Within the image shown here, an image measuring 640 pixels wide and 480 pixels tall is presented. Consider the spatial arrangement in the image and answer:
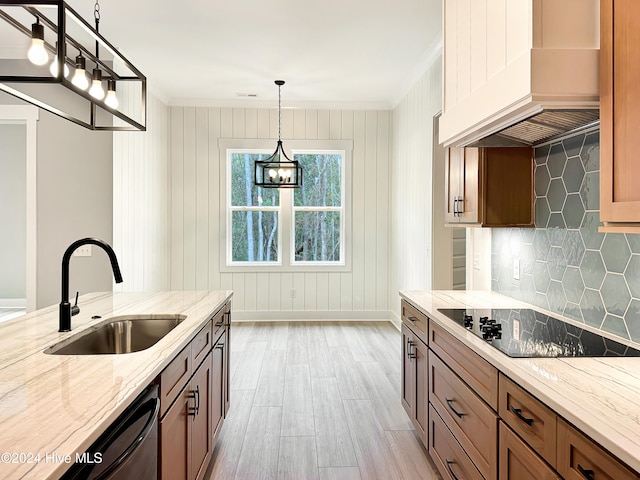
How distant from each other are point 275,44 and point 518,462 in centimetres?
384

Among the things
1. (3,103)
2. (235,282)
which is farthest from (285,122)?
(3,103)

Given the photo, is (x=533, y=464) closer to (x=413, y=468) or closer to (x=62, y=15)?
(x=413, y=468)

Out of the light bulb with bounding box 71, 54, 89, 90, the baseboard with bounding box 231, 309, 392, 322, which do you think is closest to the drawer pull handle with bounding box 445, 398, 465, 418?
the light bulb with bounding box 71, 54, 89, 90

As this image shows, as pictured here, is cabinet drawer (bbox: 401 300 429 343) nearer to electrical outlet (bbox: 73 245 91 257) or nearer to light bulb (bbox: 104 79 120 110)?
light bulb (bbox: 104 79 120 110)

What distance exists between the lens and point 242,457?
2.55 meters

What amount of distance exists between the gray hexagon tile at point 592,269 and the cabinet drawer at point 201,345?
176 cm

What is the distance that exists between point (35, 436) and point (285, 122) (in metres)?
5.59

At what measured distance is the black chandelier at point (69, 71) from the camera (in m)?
1.62

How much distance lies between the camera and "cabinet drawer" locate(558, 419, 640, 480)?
0.95 meters

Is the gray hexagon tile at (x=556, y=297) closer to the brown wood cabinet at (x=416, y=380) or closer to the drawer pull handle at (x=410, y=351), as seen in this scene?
the brown wood cabinet at (x=416, y=380)

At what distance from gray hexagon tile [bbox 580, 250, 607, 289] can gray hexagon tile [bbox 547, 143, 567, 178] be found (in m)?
0.47

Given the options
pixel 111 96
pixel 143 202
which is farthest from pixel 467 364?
pixel 143 202

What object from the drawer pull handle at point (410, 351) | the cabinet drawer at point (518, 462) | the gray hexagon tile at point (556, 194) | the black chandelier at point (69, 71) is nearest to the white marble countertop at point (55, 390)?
the black chandelier at point (69, 71)

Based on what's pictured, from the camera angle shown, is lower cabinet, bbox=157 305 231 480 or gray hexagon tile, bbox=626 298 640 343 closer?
lower cabinet, bbox=157 305 231 480
